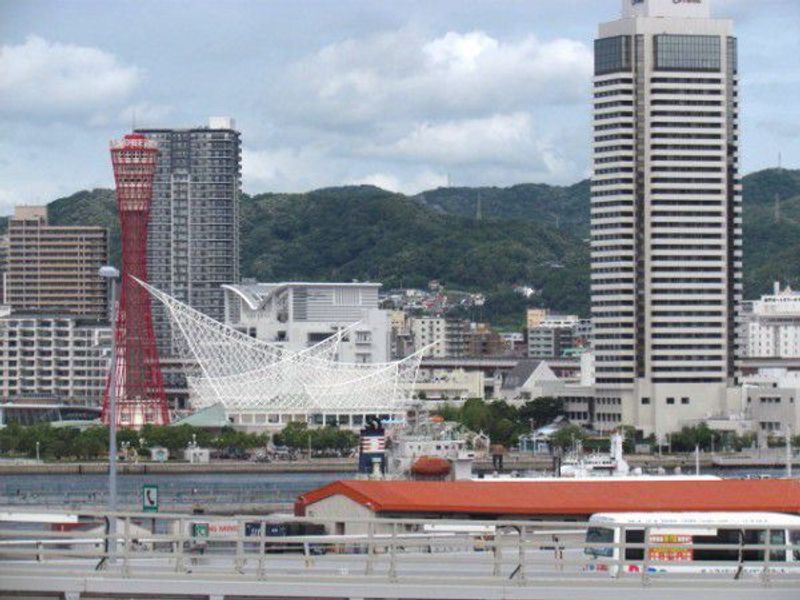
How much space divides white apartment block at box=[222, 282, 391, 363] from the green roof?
18411mm

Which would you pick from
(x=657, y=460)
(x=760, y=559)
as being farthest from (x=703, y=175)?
(x=760, y=559)

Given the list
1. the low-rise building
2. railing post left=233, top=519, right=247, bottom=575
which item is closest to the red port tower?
the low-rise building

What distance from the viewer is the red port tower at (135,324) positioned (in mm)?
99000

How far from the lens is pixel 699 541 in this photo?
18250 millimetres

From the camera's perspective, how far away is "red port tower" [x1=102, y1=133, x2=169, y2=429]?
99000 millimetres

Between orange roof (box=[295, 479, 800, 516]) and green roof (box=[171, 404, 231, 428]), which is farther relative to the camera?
green roof (box=[171, 404, 231, 428])

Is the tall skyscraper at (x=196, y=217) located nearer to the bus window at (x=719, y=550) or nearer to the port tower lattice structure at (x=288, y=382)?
the port tower lattice structure at (x=288, y=382)

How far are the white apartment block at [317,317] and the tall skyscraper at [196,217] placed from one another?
36.6 meters

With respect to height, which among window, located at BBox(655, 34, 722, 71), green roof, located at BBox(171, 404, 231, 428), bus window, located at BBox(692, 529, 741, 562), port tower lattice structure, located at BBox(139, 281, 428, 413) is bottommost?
bus window, located at BBox(692, 529, 741, 562)

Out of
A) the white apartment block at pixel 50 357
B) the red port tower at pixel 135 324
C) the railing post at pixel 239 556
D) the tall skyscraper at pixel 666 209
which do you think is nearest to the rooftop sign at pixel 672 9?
the tall skyscraper at pixel 666 209

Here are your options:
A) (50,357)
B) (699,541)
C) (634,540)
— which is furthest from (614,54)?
(634,540)

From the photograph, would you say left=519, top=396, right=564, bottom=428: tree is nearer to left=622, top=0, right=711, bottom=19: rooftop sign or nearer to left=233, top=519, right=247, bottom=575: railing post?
left=622, top=0, right=711, bottom=19: rooftop sign

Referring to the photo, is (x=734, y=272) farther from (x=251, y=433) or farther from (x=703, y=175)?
(x=251, y=433)

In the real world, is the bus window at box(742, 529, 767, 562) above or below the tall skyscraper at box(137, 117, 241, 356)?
below
